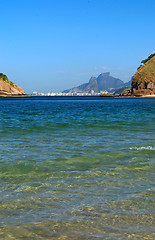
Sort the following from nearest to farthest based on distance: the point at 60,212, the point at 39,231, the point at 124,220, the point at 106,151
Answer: the point at 39,231 < the point at 124,220 < the point at 60,212 < the point at 106,151

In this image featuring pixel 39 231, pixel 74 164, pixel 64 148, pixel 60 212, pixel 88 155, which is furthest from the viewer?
pixel 64 148

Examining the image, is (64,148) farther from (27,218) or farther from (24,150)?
(27,218)

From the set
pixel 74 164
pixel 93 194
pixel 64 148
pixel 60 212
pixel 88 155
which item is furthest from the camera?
pixel 64 148

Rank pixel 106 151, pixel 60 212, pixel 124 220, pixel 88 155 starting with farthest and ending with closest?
pixel 106 151 < pixel 88 155 < pixel 60 212 < pixel 124 220

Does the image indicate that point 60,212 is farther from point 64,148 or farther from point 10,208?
point 64,148

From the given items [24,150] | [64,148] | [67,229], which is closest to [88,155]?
[64,148]

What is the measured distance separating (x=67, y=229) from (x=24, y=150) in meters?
9.56

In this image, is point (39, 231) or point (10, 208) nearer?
point (39, 231)

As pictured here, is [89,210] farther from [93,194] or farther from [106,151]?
[106,151]

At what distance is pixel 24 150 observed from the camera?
1482 cm

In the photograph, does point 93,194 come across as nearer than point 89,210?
No

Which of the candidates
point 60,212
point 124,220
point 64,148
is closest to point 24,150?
point 64,148

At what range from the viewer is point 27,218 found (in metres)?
6.16

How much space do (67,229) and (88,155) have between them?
7886 millimetres
